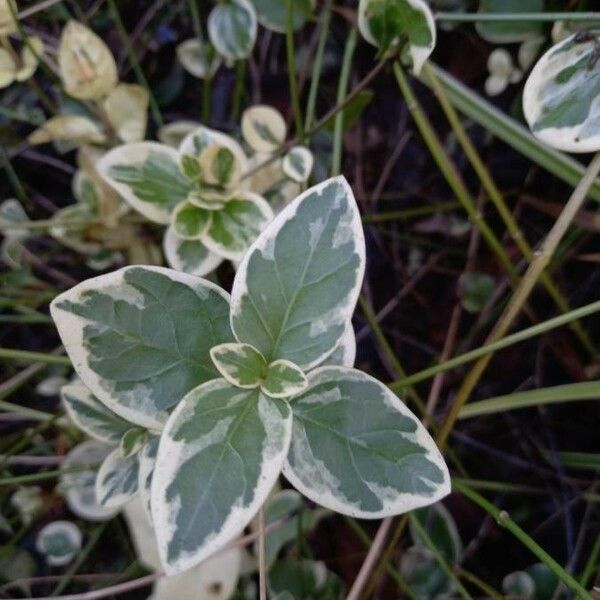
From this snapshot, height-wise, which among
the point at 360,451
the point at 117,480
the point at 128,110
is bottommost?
the point at 117,480

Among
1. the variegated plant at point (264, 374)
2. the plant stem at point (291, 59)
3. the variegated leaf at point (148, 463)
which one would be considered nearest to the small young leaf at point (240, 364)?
the variegated plant at point (264, 374)

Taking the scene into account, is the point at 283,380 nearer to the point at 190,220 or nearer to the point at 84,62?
the point at 190,220

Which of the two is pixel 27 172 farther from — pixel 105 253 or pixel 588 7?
pixel 588 7

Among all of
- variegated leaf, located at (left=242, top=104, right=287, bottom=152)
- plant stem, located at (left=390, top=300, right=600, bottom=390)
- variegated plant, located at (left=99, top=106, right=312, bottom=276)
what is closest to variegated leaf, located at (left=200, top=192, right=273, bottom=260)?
variegated plant, located at (left=99, top=106, right=312, bottom=276)

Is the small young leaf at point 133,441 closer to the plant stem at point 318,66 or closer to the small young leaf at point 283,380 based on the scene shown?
the small young leaf at point 283,380

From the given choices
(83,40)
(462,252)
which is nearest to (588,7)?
(462,252)

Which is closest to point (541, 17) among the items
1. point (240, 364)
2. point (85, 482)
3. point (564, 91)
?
point (564, 91)

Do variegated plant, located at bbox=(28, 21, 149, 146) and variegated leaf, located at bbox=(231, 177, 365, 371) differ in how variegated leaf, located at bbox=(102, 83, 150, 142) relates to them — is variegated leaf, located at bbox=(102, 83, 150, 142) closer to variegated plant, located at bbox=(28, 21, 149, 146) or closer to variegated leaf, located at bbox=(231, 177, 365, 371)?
variegated plant, located at bbox=(28, 21, 149, 146)
